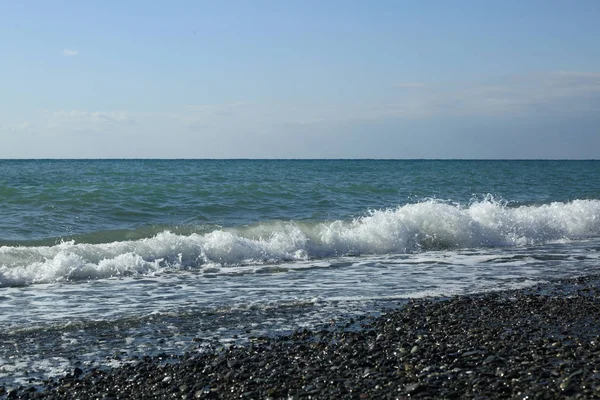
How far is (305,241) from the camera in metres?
17.0

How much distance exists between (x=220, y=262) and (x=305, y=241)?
2668 millimetres

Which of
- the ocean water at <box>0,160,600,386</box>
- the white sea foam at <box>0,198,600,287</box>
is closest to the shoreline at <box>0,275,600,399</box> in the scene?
the ocean water at <box>0,160,600,386</box>

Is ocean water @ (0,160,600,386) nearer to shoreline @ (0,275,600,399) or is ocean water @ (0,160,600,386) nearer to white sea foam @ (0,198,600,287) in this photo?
white sea foam @ (0,198,600,287)

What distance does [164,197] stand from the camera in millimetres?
25328

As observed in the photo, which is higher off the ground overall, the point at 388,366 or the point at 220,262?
the point at 388,366

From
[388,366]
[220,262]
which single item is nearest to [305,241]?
[220,262]

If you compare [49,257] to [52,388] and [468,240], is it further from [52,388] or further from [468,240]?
[468,240]

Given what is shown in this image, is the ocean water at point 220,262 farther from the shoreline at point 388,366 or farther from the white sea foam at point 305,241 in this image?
the shoreline at point 388,366

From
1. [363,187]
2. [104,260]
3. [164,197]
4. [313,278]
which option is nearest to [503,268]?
[313,278]

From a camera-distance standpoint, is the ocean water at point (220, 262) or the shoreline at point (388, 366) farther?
the ocean water at point (220, 262)

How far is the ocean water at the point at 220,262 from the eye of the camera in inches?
339

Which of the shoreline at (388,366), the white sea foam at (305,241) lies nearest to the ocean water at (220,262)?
the white sea foam at (305,241)

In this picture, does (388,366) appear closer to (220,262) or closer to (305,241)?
(220,262)

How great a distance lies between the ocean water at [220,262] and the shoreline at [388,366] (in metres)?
0.61
